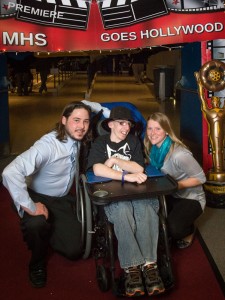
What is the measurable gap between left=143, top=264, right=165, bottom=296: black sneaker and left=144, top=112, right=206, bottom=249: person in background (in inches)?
17.7

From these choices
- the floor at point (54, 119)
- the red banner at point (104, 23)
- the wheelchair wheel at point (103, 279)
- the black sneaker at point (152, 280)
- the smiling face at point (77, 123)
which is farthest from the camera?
the red banner at point (104, 23)

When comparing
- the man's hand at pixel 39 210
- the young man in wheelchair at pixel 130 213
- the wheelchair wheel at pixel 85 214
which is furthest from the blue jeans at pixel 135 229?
the man's hand at pixel 39 210

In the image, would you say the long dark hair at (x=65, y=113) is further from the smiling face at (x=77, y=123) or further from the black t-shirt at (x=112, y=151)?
the black t-shirt at (x=112, y=151)

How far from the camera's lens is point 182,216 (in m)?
2.46

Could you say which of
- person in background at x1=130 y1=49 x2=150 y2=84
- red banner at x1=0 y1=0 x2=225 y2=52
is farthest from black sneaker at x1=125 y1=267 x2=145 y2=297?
person in background at x1=130 y1=49 x2=150 y2=84

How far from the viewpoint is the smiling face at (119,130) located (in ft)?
7.70

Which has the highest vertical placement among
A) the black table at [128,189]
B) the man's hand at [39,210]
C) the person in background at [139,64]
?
the person in background at [139,64]

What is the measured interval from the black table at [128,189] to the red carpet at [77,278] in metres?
0.55

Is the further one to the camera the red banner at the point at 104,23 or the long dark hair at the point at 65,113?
the red banner at the point at 104,23

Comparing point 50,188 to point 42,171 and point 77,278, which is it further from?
point 77,278

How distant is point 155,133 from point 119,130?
26 cm

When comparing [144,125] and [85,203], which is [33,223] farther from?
[144,125]

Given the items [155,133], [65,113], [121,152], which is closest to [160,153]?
[155,133]

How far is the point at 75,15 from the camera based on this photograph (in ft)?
10.7
